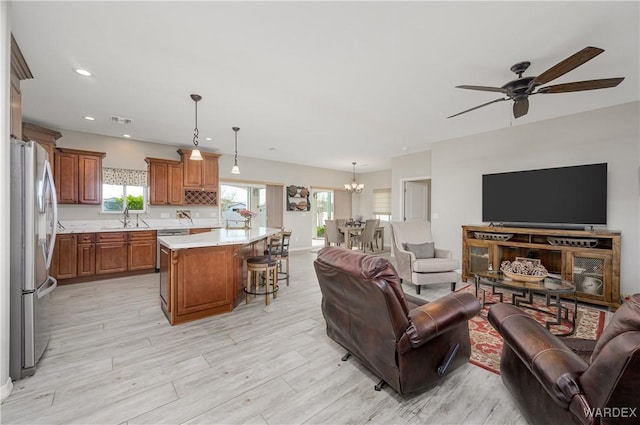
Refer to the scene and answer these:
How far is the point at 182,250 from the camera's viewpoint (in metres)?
2.82

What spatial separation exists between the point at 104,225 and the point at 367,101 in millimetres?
5350

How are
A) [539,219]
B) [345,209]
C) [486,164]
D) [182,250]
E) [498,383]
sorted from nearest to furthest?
[498,383] → [182,250] → [539,219] → [486,164] → [345,209]

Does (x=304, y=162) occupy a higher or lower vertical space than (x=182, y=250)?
higher

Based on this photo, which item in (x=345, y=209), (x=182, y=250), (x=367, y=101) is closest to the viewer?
(x=182, y=250)

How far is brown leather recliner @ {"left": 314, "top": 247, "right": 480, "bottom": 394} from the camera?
155 centimetres

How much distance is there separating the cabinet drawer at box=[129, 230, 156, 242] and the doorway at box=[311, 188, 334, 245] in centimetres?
522

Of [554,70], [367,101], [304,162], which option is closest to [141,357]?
[367,101]

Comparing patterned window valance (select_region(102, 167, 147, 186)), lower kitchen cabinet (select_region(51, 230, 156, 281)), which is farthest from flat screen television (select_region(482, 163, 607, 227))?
patterned window valance (select_region(102, 167, 147, 186))

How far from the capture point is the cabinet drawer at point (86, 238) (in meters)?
4.47

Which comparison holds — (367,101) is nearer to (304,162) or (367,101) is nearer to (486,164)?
(486,164)

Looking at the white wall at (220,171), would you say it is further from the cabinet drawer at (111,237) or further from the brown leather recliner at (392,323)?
the brown leather recliner at (392,323)

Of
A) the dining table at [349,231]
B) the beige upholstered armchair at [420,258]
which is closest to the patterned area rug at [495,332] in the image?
the beige upholstered armchair at [420,258]

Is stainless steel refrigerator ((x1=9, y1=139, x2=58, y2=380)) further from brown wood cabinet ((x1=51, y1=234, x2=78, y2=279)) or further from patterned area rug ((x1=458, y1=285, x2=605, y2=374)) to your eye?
patterned area rug ((x1=458, y1=285, x2=605, y2=374))

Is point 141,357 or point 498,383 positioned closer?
point 498,383
